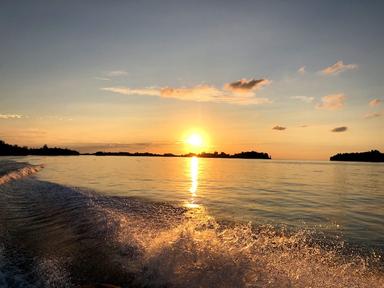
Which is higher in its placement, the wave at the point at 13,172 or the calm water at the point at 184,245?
the wave at the point at 13,172

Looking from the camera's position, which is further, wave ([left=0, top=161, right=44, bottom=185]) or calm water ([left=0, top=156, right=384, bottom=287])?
wave ([left=0, top=161, right=44, bottom=185])

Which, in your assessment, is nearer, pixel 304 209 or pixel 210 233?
pixel 210 233

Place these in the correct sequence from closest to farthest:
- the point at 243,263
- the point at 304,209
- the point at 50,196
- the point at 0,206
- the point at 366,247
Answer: the point at 243,263, the point at 366,247, the point at 0,206, the point at 304,209, the point at 50,196

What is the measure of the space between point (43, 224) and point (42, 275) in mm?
6900

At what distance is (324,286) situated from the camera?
891 cm

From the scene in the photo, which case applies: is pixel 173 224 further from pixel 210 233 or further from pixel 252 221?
pixel 252 221

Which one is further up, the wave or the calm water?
the wave

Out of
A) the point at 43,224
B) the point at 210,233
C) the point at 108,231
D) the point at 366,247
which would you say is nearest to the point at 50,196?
the point at 43,224

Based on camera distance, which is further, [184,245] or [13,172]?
[13,172]

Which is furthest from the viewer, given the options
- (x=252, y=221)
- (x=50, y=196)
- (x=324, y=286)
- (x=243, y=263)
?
(x=50, y=196)

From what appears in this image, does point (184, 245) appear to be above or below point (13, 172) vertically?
below

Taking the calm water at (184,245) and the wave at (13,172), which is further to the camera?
the wave at (13,172)

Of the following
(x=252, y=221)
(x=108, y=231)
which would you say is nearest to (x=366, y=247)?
(x=252, y=221)

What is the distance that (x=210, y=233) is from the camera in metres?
14.1
